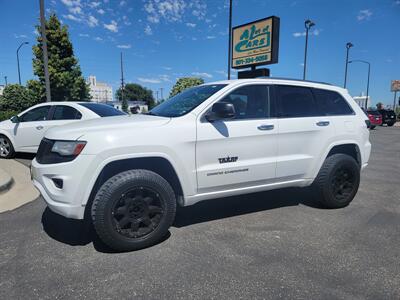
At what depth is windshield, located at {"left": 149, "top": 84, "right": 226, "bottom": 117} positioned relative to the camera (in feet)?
11.5

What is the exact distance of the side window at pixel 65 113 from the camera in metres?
7.43

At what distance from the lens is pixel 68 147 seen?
287 centimetres

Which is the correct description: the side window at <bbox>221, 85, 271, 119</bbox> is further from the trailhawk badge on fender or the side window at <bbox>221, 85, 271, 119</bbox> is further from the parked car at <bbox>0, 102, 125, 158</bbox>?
the parked car at <bbox>0, 102, 125, 158</bbox>

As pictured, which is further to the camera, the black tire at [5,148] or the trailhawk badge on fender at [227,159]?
the black tire at [5,148]

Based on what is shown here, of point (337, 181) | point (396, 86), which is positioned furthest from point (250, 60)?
point (396, 86)

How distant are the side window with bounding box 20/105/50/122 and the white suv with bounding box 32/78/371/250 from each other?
16.7 feet

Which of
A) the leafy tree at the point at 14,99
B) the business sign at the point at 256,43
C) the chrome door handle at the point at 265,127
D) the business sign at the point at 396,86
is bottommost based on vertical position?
the chrome door handle at the point at 265,127

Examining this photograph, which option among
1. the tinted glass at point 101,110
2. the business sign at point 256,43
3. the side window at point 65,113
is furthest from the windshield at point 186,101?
the business sign at point 256,43

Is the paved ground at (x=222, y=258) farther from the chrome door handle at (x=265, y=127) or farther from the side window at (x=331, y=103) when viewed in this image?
the side window at (x=331, y=103)

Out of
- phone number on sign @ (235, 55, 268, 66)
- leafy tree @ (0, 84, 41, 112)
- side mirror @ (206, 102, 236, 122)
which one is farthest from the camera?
leafy tree @ (0, 84, 41, 112)

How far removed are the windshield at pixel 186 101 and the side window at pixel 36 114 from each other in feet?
16.5

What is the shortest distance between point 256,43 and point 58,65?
55.3ft

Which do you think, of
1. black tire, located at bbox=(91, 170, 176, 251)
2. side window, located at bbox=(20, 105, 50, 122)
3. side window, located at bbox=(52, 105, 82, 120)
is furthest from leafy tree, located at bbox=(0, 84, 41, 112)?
black tire, located at bbox=(91, 170, 176, 251)

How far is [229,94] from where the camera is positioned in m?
3.64
